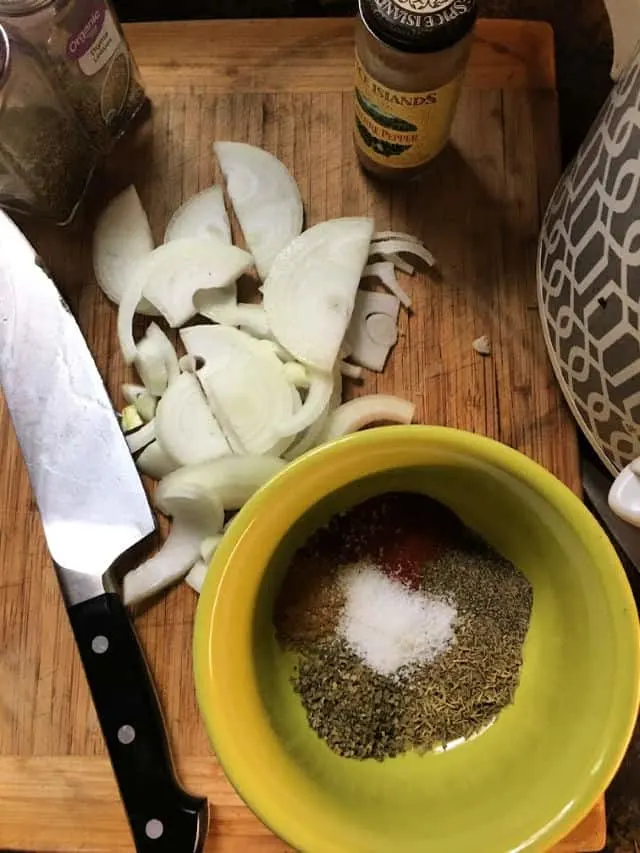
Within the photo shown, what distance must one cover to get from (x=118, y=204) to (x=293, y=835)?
1.93 ft

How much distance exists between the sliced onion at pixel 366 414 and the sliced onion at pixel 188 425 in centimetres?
10

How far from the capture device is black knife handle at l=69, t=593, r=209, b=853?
74cm

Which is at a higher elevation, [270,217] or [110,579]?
[270,217]

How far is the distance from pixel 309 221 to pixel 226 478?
0.27 meters

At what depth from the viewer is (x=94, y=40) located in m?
→ 0.78

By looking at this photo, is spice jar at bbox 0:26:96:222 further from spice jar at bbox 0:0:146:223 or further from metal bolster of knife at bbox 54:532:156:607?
metal bolster of knife at bbox 54:532:156:607

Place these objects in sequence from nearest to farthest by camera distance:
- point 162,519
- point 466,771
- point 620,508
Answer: point 620,508
point 466,771
point 162,519

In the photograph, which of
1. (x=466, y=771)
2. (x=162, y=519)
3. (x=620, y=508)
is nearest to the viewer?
(x=620, y=508)

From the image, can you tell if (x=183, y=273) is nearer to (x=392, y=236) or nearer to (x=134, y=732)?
(x=392, y=236)

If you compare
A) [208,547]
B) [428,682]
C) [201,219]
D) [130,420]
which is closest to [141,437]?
[130,420]

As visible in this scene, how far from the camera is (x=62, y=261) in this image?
2.88ft

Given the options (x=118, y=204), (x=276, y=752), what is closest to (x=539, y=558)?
(x=276, y=752)

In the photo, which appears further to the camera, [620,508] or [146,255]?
[146,255]

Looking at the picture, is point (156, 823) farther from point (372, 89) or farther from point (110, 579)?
point (372, 89)
